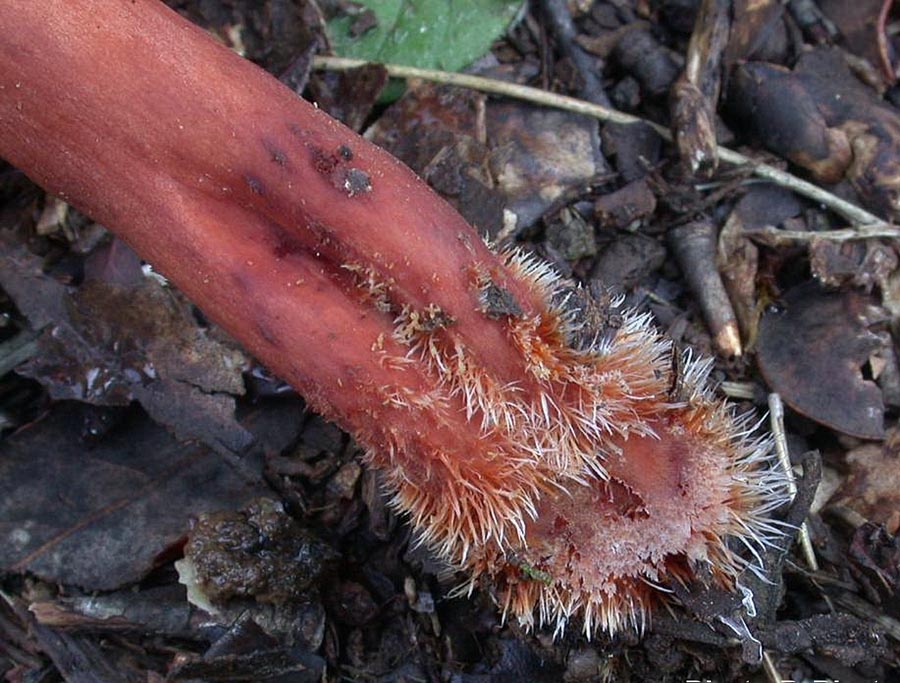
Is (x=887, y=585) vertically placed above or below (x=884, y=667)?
above

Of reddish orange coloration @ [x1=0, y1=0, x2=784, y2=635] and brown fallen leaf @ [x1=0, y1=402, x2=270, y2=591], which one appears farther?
brown fallen leaf @ [x1=0, y1=402, x2=270, y2=591]

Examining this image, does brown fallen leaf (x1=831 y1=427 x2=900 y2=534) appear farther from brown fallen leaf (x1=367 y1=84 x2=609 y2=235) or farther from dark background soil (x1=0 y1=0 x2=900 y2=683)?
brown fallen leaf (x1=367 y1=84 x2=609 y2=235)

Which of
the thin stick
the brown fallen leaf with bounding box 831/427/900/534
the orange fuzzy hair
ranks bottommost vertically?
the brown fallen leaf with bounding box 831/427/900/534

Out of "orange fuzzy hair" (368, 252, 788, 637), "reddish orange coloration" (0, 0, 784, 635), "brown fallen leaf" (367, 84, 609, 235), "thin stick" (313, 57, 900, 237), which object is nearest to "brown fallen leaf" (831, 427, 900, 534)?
"orange fuzzy hair" (368, 252, 788, 637)

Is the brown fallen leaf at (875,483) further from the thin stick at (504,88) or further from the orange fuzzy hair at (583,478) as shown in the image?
the thin stick at (504,88)

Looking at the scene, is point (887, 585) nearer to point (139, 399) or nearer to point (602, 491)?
point (602, 491)

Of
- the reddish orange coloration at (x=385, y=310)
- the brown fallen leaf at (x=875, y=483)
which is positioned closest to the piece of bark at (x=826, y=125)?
the brown fallen leaf at (x=875, y=483)

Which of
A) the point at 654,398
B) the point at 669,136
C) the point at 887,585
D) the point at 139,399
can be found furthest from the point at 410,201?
the point at 887,585
